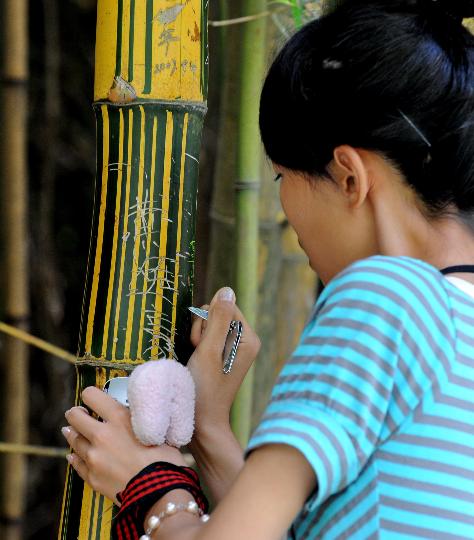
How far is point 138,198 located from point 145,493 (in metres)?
0.27

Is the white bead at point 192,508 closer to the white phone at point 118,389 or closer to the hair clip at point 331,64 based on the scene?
the white phone at point 118,389

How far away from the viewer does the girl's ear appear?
0.72 m

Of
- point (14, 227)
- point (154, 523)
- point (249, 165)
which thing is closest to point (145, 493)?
point (154, 523)

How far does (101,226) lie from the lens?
2.81 feet

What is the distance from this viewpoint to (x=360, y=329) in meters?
0.64

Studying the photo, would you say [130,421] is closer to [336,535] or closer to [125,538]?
[125,538]

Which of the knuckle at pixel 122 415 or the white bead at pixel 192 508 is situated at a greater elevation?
the knuckle at pixel 122 415

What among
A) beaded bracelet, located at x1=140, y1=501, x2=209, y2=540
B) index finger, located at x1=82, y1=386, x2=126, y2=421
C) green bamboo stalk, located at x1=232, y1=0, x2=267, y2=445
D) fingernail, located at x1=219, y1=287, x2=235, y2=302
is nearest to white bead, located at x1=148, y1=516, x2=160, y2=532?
beaded bracelet, located at x1=140, y1=501, x2=209, y2=540

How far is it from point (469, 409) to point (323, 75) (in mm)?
274

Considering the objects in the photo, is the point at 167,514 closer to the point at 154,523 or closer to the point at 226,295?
the point at 154,523

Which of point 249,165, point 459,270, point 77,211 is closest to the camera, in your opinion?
point 459,270

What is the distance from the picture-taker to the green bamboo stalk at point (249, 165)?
1309 mm

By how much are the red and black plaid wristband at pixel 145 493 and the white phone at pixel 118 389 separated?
9 centimetres

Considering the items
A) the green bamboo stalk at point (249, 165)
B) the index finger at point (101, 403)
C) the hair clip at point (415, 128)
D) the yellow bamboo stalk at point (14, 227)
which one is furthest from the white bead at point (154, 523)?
the yellow bamboo stalk at point (14, 227)
